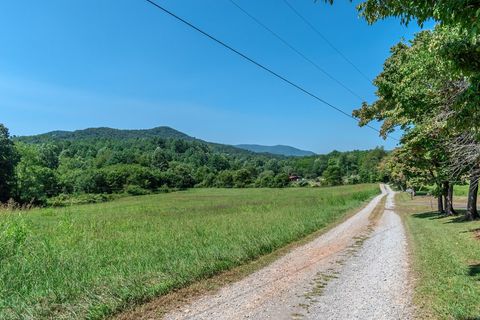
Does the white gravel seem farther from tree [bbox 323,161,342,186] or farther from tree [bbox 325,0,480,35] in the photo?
tree [bbox 323,161,342,186]

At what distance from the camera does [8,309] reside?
19.5 feet

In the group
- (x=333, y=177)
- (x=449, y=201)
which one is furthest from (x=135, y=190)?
(x=449, y=201)

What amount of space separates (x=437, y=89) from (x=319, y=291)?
7603 millimetres

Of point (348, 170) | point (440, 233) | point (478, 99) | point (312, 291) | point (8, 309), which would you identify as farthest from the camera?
point (348, 170)

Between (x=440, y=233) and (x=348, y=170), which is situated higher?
(x=348, y=170)

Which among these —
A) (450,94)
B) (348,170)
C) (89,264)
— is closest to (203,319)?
(89,264)

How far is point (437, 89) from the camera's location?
11328 mm

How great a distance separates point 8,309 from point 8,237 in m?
4.86

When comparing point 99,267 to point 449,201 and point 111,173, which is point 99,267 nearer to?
point 449,201

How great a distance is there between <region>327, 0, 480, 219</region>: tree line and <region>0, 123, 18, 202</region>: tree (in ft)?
170

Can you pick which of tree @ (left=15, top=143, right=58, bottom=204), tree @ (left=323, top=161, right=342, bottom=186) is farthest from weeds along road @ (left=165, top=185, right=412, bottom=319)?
tree @ (left=323, top=161, right=342, bottom=186)

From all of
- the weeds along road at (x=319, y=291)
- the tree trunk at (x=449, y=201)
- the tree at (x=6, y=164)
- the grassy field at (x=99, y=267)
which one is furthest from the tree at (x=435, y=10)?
the tree at (x=6, y=164)

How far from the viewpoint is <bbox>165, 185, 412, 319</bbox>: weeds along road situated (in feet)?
20.6

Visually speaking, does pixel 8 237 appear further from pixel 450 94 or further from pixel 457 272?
pixel 450 94
